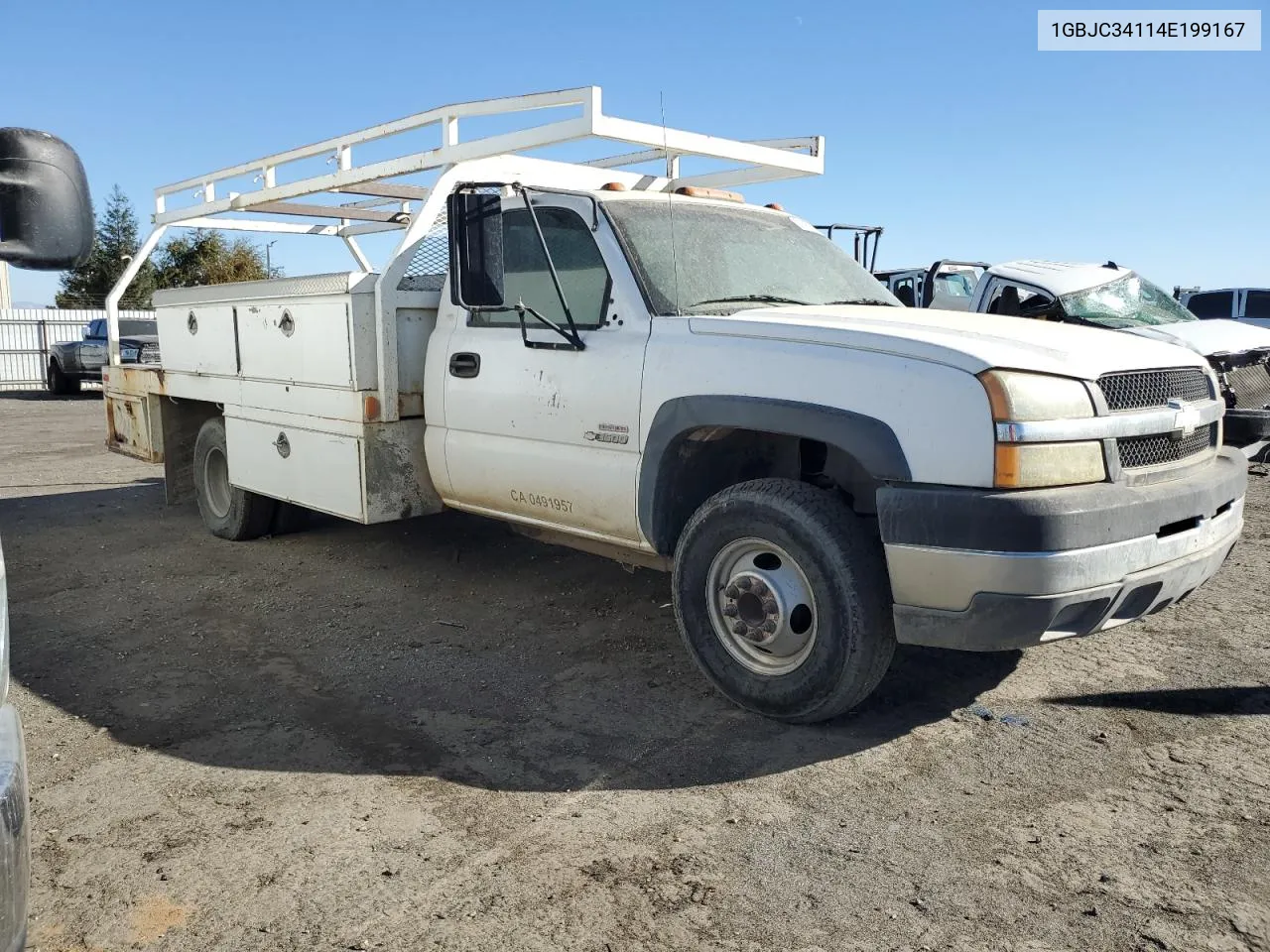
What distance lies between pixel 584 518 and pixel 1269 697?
112 inches

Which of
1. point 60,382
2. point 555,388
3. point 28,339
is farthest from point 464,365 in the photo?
point 28,339

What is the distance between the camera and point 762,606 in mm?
3771

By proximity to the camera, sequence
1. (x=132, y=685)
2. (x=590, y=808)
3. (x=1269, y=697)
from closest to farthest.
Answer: (x=590, y=808), (x=1269, y=697), (x=132, y=685)

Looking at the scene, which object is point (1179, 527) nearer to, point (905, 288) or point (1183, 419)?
point (1183, 419)

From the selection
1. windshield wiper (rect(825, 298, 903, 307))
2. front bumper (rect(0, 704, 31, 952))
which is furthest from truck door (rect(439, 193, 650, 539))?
front bumper (rect(0, 704, 31, 952))

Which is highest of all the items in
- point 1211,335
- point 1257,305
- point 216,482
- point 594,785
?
point 1257,305

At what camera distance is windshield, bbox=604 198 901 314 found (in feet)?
14.1

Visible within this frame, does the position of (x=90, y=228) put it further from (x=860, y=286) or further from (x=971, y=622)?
(x=860, y=286)

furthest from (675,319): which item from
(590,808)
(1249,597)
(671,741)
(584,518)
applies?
(1249,597)

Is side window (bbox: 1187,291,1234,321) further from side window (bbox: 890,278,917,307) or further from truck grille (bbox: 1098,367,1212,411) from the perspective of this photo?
truck grille (bbox: 1098,367,1212,411)

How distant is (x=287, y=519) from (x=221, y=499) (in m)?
0.51

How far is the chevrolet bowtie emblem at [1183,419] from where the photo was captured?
3.62m

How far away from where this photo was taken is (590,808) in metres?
3.21

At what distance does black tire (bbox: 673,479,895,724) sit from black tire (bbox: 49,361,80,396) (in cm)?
2297
